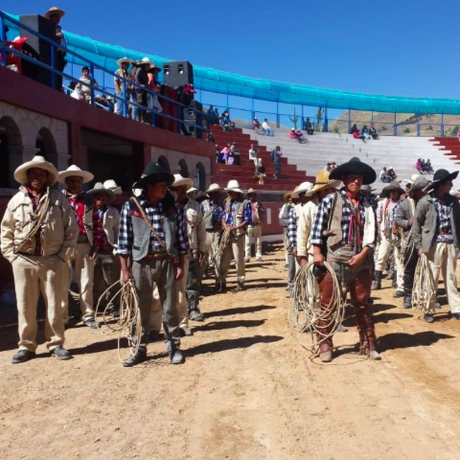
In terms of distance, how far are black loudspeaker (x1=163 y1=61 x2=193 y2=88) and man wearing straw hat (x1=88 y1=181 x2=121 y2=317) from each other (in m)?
8.69

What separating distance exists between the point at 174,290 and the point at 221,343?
43.4 inches

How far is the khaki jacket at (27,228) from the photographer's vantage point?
17.9ft

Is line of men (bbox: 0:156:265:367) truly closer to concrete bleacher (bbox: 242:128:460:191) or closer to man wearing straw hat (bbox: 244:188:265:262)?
man wearing straw hat (bbox: 244:188:265:262)

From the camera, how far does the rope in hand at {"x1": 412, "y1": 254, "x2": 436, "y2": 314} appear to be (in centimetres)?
721

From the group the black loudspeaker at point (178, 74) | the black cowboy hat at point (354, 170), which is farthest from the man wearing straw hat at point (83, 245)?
the black loudspeaker at point (178, 74)

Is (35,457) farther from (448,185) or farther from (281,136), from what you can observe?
(281,136)

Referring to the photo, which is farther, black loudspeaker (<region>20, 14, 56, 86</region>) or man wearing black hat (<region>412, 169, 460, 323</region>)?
black loudspeaker (<region>20, 14, 56, 86</region>)

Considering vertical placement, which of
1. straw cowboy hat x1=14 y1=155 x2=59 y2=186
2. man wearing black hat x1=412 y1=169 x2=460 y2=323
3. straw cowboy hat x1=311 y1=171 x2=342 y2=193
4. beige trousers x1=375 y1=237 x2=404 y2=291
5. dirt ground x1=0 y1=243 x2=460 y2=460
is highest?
straw cowboy hat x1=14 y1=155 x2=59 y2=186

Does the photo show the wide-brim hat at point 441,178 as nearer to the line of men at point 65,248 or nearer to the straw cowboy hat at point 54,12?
the line of men at point 65,248

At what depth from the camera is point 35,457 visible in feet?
11.3

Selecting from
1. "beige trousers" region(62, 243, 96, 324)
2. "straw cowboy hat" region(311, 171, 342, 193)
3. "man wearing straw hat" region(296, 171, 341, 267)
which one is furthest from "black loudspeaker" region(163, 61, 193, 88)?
"straw cowboy hat" region(311, 171, 342, 193)

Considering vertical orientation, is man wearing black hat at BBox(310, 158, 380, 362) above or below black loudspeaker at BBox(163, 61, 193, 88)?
below

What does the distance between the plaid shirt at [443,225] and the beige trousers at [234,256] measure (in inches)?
154

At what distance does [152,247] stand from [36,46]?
5.75 meters
